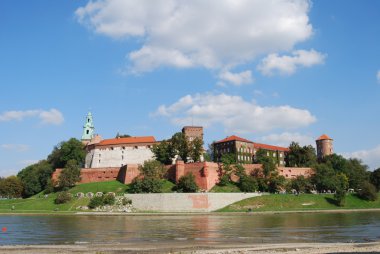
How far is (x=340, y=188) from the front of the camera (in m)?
64.4

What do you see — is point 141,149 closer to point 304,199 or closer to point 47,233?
point 304,199

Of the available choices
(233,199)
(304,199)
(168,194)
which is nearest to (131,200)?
(168,194)

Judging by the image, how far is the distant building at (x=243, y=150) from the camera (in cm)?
9031

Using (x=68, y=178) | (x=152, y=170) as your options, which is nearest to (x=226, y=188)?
(x=152, y=170)

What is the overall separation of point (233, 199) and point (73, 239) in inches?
1364

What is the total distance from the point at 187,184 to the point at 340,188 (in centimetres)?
2431

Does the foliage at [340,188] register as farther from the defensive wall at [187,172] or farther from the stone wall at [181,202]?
the stone wall at [181,202]

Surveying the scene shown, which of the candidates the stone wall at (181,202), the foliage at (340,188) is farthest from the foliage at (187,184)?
the foliage at (340,188)

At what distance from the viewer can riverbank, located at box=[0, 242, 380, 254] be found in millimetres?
20953

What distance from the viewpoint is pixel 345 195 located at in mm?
62625

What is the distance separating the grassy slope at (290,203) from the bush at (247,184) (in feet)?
11.9

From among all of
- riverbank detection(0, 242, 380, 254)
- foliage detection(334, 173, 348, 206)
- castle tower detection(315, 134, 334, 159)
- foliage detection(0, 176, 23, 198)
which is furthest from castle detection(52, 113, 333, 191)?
riverbank detection(0, 242, 380, 254)

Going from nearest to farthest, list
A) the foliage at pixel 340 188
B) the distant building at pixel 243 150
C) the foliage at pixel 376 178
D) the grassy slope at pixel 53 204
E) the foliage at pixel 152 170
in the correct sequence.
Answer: the grassy slope at pixel 53 204 → the foliage at pixel 340 188 → the foliage at pixel 152 170 → the foliage at pixel 376 178 → the distant building at pixel 243 150

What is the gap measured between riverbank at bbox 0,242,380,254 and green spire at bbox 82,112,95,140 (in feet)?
275
